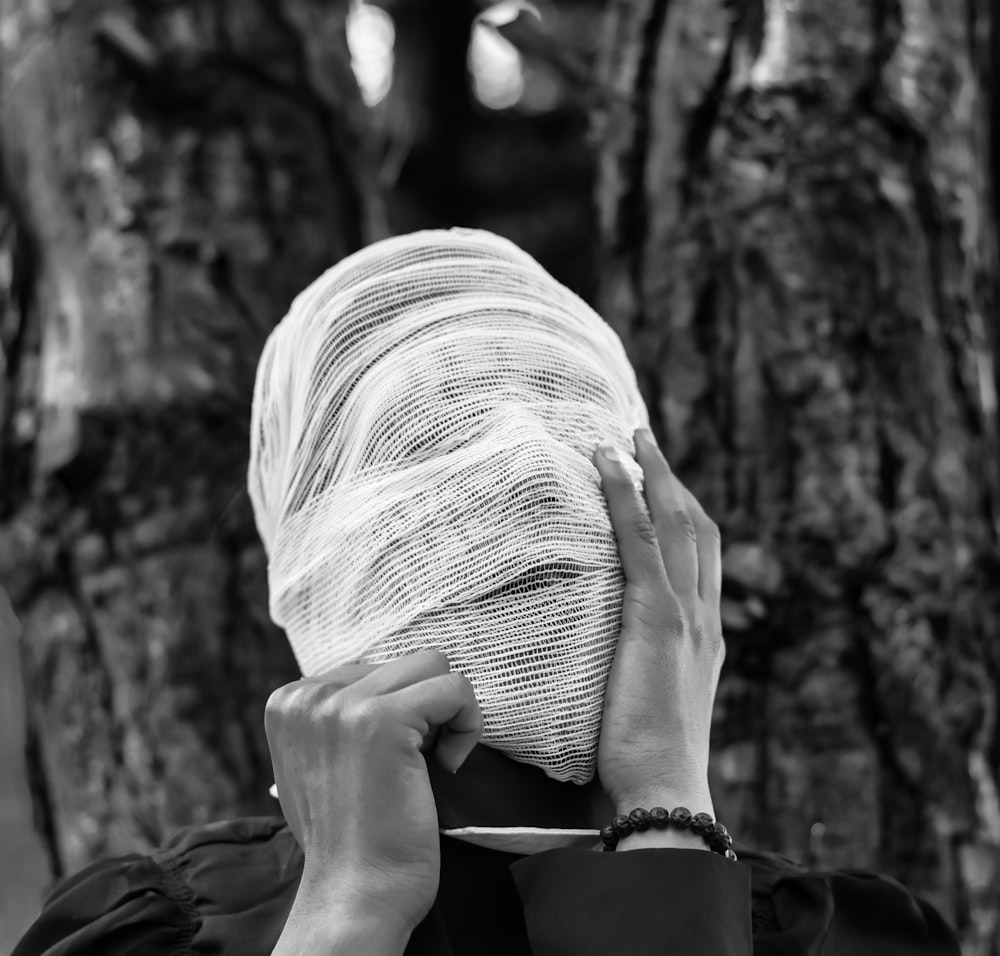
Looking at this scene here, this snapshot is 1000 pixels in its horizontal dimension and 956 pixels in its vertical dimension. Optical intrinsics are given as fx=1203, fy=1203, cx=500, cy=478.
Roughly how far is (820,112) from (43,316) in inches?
58.8

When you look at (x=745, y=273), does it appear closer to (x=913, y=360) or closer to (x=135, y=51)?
(x=913, y=360)

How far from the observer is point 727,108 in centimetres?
212


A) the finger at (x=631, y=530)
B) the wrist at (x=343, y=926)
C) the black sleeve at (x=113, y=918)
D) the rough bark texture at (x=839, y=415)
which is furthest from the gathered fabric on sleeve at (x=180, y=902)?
the rough bark texture at (x=839, y=415)

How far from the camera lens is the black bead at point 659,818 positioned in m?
1.42

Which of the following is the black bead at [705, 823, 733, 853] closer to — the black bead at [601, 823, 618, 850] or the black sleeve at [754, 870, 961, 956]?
the black bead at [601, 823, 618, 850]

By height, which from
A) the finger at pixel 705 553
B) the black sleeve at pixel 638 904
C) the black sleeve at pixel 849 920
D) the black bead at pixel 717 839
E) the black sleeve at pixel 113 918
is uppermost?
the finger at pixel 705 553

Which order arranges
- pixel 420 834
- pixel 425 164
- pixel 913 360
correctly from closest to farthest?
pixel 420 834, pixel 913 360, pixel 425 164

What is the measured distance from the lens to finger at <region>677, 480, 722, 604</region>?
1620mm

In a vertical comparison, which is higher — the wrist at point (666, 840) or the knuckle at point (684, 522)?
the knuckle at point (684, 522)

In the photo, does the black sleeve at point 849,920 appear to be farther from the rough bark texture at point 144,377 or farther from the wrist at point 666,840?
the rough bark texture at point 144,377

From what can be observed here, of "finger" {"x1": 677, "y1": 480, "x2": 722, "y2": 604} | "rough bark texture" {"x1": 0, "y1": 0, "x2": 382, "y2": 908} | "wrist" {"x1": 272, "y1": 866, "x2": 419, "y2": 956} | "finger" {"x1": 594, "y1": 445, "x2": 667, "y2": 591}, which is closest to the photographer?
"wrist" {"x1": 272, "y1": 866, "x2": 419, "y2": 956}

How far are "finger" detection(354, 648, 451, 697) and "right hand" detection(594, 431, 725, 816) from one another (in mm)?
238

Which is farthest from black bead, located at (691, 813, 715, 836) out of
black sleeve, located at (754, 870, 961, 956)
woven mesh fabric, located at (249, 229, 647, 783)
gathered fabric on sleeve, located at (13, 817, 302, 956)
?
gathered fabric on sleeve, located at (13, 817, 302, 956)

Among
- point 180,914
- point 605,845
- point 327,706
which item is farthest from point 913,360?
point 180,914
